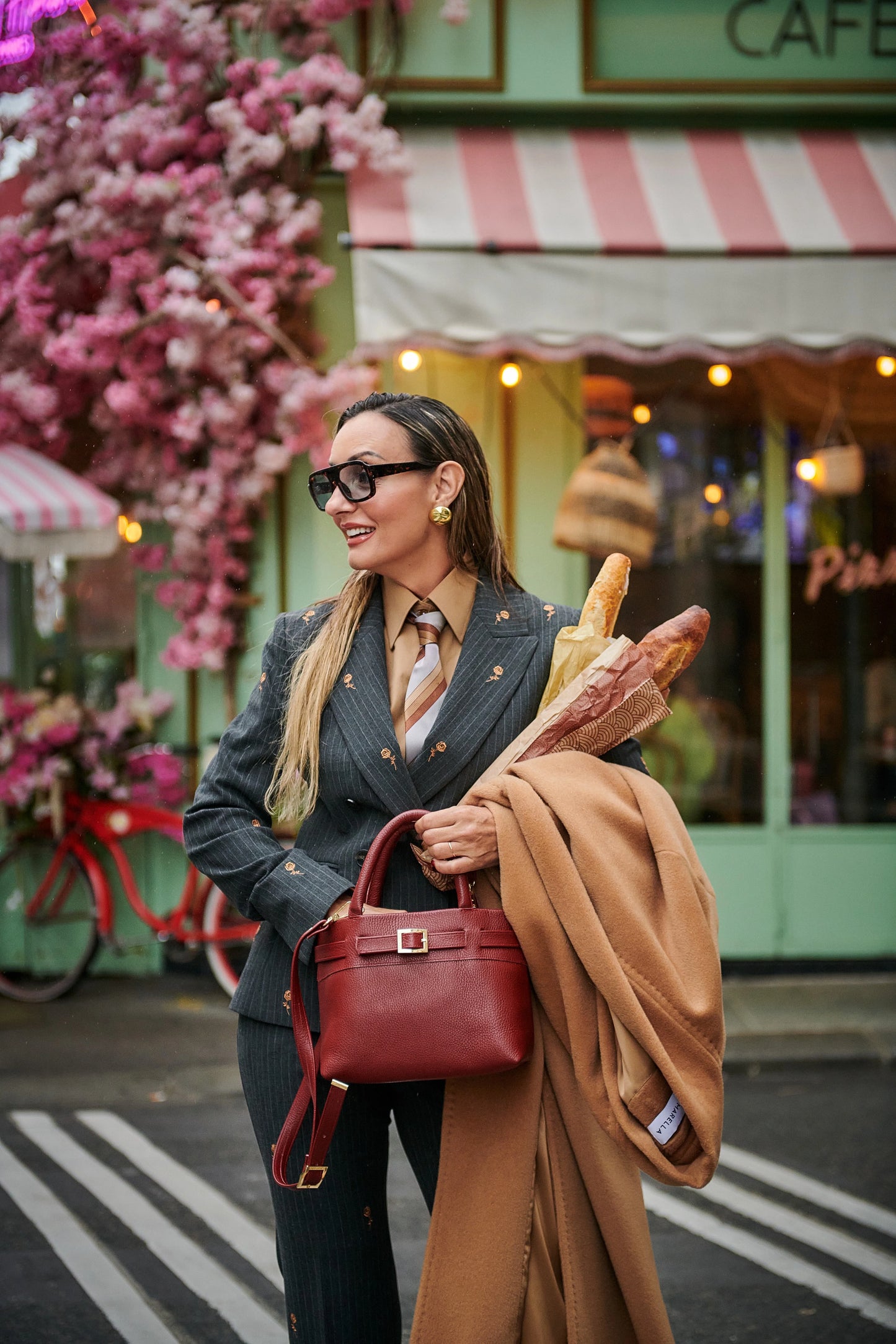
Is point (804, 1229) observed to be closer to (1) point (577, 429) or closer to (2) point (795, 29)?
(1) point (577, 429)

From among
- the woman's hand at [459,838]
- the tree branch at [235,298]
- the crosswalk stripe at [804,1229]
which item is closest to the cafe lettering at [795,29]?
the tree branch at [235,298]

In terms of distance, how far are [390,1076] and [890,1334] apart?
7.17 ft

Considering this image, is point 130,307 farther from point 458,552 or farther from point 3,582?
point 458,552

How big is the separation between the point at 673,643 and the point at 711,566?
18.0 feet

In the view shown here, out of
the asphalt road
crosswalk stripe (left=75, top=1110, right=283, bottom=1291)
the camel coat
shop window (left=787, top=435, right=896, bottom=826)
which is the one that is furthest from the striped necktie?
shop window (left=787, top=435, right=896, bottom=826)

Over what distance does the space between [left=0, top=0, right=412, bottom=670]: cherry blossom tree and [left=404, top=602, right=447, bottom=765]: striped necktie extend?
4480 millimetres

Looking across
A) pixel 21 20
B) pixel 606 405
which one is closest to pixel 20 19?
pixel 21 20

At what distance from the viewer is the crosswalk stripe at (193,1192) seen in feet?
13.2

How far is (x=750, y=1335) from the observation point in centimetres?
345

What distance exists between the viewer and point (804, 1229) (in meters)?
4.17

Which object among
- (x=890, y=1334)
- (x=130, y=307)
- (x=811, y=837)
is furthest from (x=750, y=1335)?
(x=130, y=307)

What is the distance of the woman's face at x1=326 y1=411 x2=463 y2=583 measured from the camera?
226cm

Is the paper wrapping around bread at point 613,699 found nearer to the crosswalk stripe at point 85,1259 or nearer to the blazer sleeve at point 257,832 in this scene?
the blazer sleeve at point 257,832

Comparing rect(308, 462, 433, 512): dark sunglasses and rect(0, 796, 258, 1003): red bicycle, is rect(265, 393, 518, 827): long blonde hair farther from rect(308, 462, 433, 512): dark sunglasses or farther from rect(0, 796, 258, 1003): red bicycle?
rect(0, 796, 258, 1003): red bicycle
